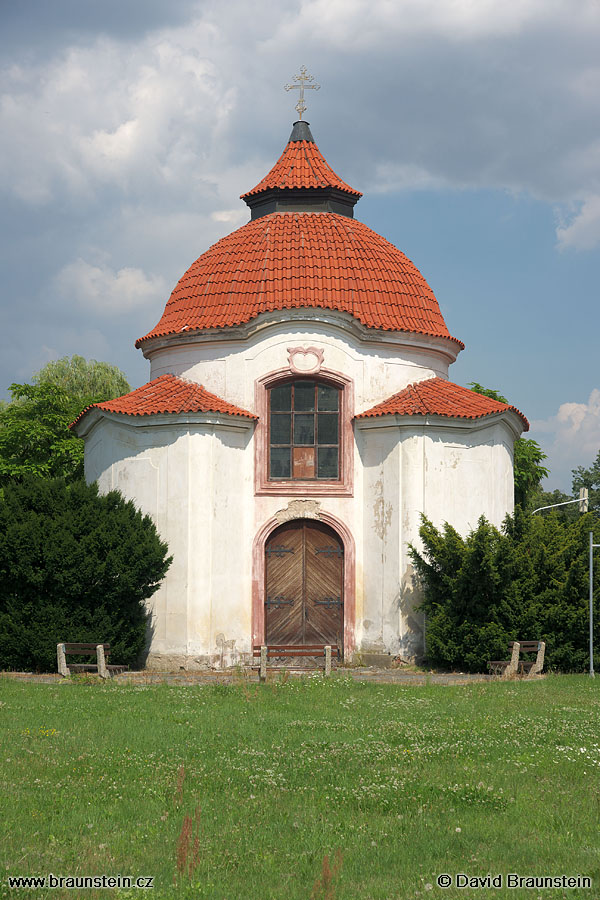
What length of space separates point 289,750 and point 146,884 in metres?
4.52

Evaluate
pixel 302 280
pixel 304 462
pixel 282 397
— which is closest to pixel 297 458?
pixel 304 462

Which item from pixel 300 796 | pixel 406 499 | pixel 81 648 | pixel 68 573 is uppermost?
pixel 406 499

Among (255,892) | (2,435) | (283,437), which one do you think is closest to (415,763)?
(255,892)

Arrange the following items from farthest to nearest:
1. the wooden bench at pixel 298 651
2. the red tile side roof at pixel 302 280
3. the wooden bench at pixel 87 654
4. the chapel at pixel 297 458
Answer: the red tile side roof at pixel 302 280 → the chapel at pixel 297 458 → the wooden bench at pixel 298 651 → the wooden bench at pixel 87 654

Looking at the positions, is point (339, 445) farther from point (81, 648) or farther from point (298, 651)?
point (81, 648)

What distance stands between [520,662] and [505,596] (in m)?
1.34

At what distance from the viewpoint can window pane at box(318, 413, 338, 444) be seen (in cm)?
2328

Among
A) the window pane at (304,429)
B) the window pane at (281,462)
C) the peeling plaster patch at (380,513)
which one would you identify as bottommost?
the peeling plaster patch at (380,513)

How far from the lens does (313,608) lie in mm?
22828

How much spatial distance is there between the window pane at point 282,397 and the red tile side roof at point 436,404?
1624 mm

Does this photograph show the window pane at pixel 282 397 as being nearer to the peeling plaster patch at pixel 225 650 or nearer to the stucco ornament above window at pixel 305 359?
the stucco ornament above window at pixel 305 359

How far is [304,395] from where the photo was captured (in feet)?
76.5

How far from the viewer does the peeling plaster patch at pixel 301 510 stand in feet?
75.1

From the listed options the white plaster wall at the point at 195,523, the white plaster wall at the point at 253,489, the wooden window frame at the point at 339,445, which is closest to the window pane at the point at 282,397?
the wooden window frame at the point at 339,445
